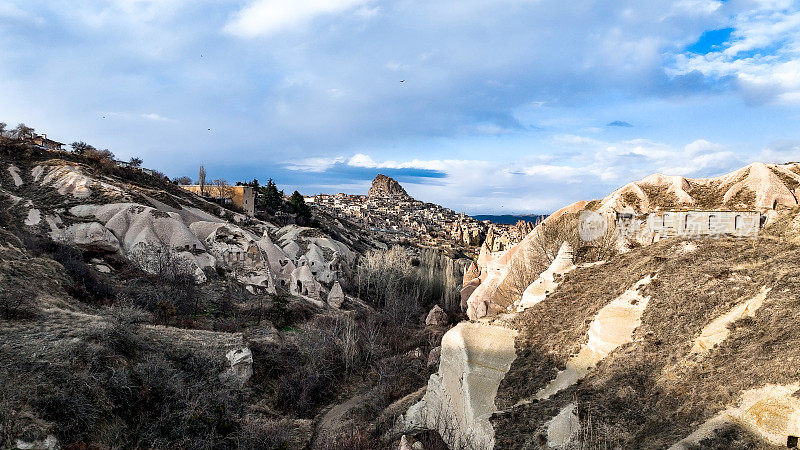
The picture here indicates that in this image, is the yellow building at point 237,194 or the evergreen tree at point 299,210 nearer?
the yellow building at point 237,194

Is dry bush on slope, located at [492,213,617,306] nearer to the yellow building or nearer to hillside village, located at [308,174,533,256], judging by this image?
hillside village, located at [308,174,533,256]

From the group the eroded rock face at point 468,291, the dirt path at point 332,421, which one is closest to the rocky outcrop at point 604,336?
the dirt path at point 332,421

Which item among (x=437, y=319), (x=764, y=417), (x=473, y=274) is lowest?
(x=437, y=319)

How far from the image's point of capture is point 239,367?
14.5 meters

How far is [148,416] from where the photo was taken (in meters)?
9.86

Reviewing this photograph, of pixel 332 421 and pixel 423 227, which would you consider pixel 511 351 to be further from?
pixel 423 227

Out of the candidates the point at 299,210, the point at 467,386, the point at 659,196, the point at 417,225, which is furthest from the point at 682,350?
the point at 417,225

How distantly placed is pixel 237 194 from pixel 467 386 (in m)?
57.4

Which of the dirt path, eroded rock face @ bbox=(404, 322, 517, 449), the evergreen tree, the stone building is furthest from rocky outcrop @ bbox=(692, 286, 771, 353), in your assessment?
the evergreen tree

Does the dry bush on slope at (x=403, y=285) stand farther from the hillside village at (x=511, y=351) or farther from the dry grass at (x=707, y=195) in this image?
the dry grass at (x=707, y=195)

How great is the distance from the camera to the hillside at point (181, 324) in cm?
940

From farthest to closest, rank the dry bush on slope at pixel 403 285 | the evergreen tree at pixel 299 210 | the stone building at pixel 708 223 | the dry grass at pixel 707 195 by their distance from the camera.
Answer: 1. the evergreen tree at pixel 299 210
2. the dry bush on slope at pixel 403 285
3. the dry grass at pixel 707 195
4. the stone building at pixel 708 223

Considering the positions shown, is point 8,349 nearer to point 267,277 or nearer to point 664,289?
point 664,289

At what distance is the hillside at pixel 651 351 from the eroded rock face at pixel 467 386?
3cm
